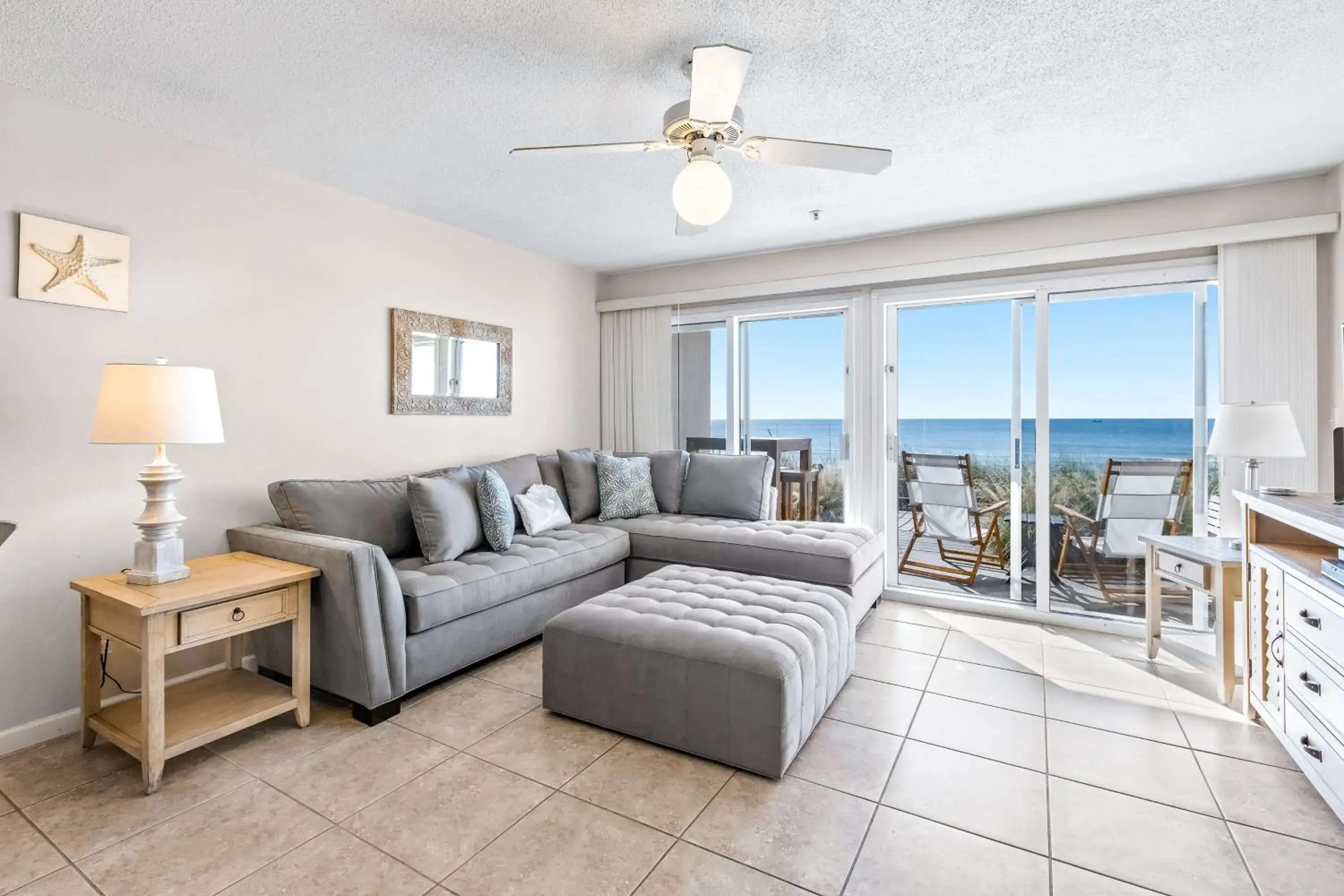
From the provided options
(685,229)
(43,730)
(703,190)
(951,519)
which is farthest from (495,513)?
(951,519)

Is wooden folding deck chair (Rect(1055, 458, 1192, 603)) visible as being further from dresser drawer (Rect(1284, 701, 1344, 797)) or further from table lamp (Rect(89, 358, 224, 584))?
table lamp (Rect(89, 358, 224, 584))

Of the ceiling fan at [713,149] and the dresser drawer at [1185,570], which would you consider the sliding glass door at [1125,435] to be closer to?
the dresser drawer at [1185,570]

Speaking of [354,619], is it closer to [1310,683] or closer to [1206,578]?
[1310,683]

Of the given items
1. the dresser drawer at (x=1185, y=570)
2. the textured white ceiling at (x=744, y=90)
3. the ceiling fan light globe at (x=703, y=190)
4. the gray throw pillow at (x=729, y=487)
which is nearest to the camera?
the textured white ceiling at (x=744, y=90)

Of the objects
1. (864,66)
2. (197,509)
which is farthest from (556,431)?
(864,66)

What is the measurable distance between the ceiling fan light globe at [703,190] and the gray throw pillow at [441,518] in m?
1.88

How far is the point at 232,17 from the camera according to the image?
6.11 feet

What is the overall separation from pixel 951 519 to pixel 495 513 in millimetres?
2866

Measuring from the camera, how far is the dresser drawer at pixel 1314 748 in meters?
1.76

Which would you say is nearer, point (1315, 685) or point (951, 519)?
point (1315, 685)

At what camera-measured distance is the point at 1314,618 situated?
6.19 ft

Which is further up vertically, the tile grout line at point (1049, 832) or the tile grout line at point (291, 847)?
the tile grout line at point (1049, 832)

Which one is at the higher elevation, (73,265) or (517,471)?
(73,265)

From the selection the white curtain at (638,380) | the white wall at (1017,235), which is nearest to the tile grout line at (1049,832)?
the white wall at (1017,235)
